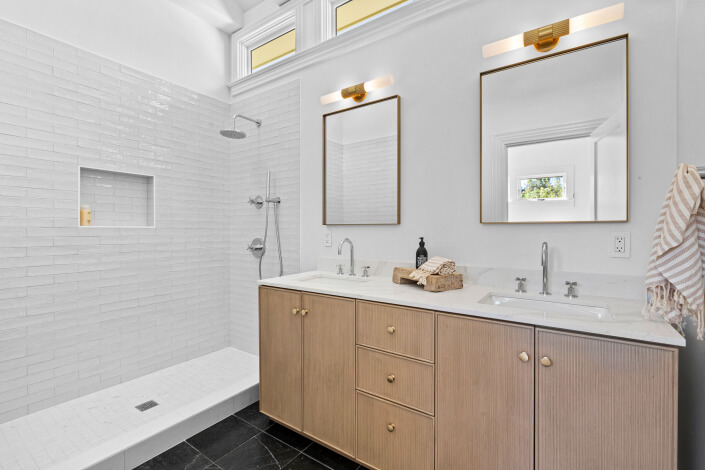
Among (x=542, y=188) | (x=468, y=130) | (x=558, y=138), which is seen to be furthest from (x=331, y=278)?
(x=558, y=138)

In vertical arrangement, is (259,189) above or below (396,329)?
above

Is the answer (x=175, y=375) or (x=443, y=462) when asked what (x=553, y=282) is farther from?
(x=175, y=375)

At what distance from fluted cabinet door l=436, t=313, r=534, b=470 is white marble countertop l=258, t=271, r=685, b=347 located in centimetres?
5

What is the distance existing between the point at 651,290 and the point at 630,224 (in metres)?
0.45

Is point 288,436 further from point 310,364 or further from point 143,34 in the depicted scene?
point 143,34

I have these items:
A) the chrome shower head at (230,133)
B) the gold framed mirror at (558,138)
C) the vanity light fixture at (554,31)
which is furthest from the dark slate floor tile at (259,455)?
the vanity light fixture at (554,31)

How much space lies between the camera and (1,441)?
1.76 meters

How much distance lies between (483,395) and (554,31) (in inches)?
66.1

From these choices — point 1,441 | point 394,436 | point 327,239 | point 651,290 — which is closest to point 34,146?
point 1,441

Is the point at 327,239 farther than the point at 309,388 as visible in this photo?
Yes

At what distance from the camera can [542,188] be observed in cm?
163

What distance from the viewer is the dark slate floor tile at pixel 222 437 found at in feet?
6.00

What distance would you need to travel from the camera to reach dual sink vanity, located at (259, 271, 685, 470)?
3.37ft

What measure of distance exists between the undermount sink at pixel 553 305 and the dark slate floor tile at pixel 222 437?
1.63 meters
